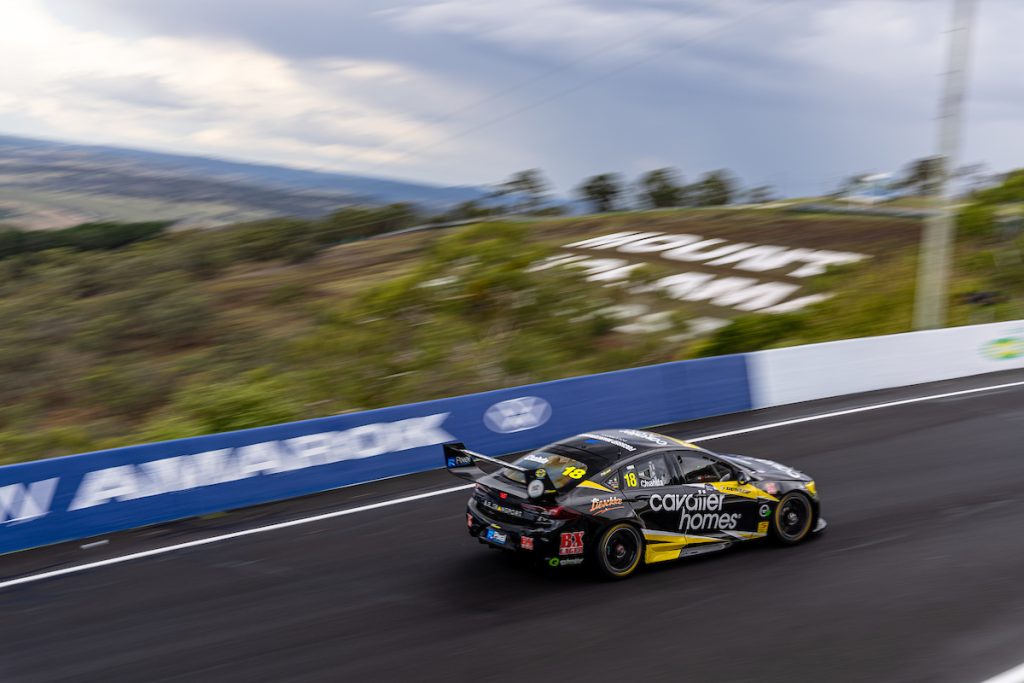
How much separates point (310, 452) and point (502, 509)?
4.68 meters

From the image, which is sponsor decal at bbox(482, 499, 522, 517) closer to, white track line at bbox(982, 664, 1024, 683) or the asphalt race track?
the asphalt race track

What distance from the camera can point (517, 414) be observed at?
608 inches

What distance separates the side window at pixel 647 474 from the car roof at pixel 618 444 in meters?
0.12

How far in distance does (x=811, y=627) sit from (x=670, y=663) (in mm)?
1565

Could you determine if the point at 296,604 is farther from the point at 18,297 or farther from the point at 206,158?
the point at 206,158

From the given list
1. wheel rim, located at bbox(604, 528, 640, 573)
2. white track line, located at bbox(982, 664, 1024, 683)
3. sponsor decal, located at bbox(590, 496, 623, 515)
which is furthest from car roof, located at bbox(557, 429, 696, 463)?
white track line, located at bbox(982, 664, 1024, 683)

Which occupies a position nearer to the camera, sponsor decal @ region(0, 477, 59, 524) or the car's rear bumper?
the car's rear bumper

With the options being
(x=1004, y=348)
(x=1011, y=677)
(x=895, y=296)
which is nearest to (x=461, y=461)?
(x=1011, y=677)

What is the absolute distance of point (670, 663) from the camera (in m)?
7.75

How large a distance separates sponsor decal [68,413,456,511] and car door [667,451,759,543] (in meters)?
5.36

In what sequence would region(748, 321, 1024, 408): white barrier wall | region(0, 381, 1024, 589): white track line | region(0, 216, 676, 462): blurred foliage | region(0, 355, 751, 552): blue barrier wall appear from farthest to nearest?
1. region(748, 321, 1024, 408): white barrier wall
2. region(0, 216, 676, 462): blurred foliage
3. region(0, 355, 751, 552): blue barrier wall
4. region(0, 381, 1024, 589): white track line

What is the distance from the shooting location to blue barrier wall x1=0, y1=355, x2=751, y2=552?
11328 millimetres

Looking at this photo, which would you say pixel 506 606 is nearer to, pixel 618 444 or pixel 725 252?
pixel 618 444

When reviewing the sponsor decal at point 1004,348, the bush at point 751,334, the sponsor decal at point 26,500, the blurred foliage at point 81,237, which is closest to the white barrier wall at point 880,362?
the sponsor decal at point 1004,348
